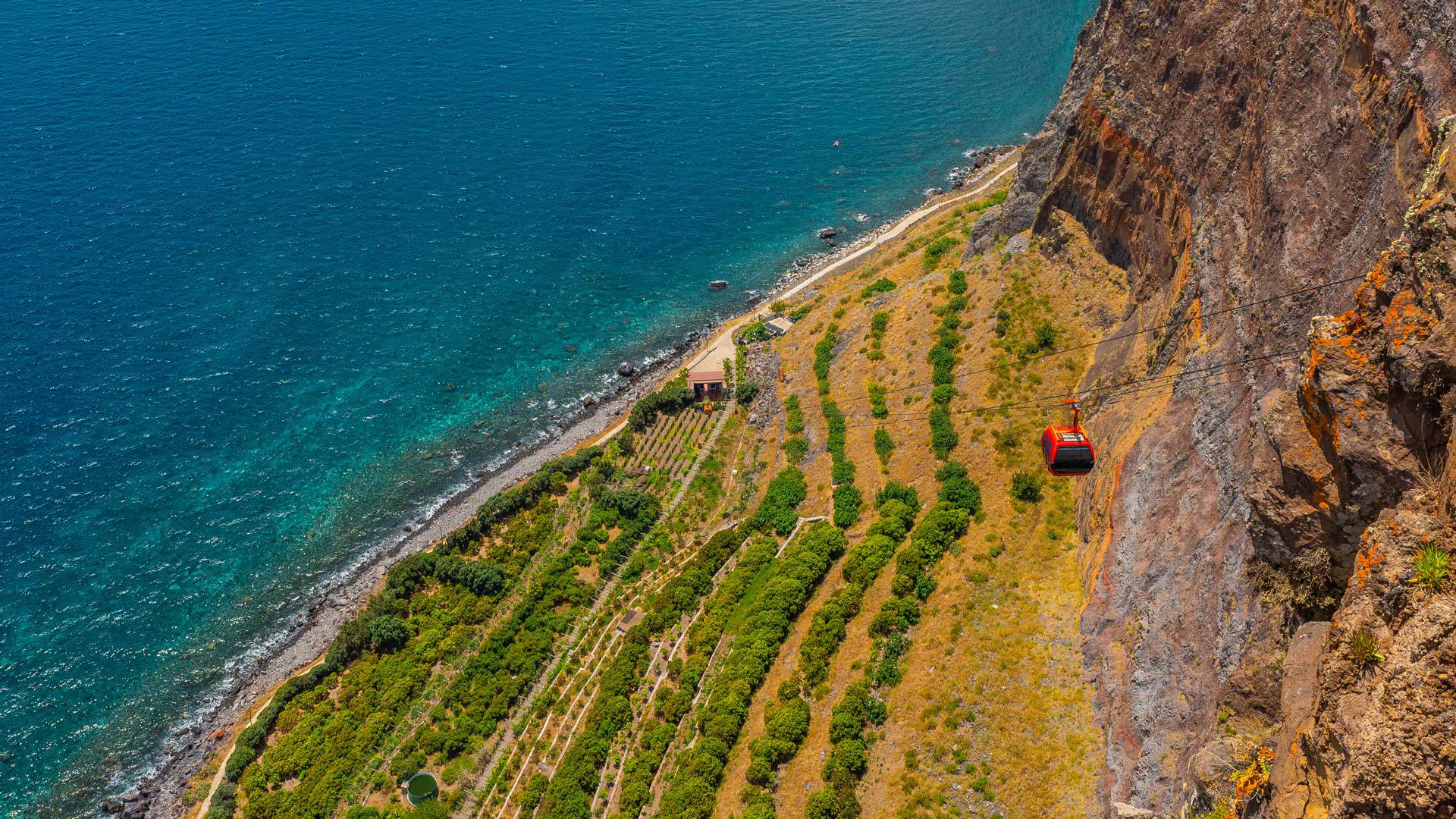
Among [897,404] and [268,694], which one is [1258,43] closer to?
[897,404]

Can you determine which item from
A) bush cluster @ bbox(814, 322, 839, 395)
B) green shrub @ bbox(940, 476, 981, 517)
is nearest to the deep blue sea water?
bush cluster @ bbox(814, 322, 839, 395)

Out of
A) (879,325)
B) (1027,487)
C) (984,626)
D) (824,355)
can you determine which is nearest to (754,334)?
(824,355)

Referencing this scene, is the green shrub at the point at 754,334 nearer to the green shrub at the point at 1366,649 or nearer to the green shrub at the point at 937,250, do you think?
the green shrub at the point at 937,250

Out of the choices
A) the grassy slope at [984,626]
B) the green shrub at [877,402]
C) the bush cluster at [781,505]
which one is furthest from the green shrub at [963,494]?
the bush cluster at [781,505]

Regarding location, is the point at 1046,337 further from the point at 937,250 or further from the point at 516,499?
the point at 516,499

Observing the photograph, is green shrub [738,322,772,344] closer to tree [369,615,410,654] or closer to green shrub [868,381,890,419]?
green shrub [868,381,890,419]

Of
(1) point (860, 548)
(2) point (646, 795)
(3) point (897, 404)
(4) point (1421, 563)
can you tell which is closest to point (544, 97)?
(3) point (897, 404)
